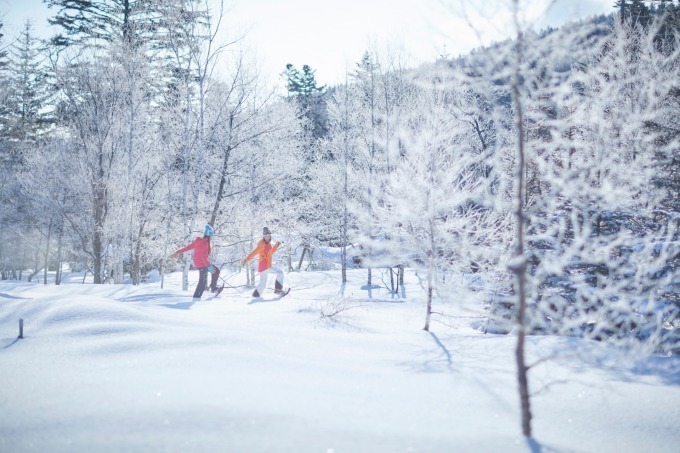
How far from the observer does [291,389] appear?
3209mm

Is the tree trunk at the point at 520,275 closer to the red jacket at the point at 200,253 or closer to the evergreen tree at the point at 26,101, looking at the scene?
the red jacket at the point at 200,253

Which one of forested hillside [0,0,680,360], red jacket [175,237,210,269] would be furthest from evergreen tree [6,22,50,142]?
red jacket [175,237,210,269]

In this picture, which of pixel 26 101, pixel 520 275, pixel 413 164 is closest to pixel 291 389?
pixel 520 275

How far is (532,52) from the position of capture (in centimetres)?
283

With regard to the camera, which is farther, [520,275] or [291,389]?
[291,389]

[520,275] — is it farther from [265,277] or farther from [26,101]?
[26,101]

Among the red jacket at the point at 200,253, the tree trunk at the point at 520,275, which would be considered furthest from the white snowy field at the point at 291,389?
the red jacket at the point at 200,253

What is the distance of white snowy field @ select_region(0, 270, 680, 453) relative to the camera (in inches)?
96.6

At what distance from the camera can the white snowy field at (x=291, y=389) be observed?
245cm

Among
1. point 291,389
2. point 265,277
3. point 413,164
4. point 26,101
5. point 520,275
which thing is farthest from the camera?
point 26,101

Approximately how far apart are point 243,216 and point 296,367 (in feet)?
46.0

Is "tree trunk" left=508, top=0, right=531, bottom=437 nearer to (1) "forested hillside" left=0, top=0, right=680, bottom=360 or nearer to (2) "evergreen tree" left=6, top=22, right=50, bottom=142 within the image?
(1) "forested hillside" left=0, top=0, right=680, bottom=360

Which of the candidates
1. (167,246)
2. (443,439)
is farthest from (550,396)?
(167,246)

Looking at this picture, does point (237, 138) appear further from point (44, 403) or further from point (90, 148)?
point (44, 403)
